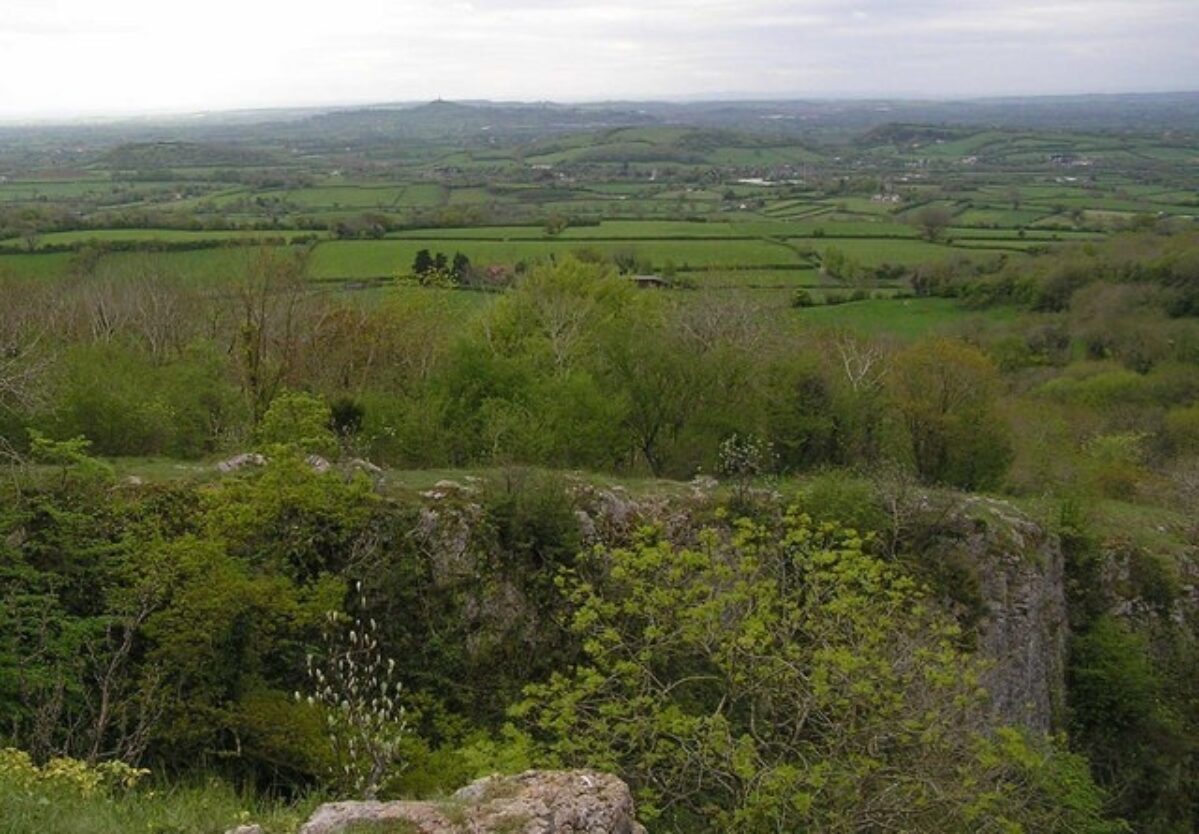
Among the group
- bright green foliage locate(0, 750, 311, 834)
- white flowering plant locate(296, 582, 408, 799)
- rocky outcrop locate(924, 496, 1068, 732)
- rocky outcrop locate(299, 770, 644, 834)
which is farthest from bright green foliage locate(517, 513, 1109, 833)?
rocky outcrop locate(924, 496, 1068, 732)

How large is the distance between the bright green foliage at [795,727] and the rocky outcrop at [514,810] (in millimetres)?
3330

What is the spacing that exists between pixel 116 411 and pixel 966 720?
1994cm

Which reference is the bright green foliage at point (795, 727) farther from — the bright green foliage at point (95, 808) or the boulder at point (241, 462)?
the boulder at point (241, 462)

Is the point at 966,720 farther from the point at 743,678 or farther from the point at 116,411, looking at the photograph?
the point at 116,411

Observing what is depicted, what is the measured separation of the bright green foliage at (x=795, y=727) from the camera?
12352 millimetres

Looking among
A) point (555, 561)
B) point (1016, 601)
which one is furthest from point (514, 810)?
point (1016, 601)

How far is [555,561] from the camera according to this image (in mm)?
19781

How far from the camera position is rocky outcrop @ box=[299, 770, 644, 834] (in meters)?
8.25

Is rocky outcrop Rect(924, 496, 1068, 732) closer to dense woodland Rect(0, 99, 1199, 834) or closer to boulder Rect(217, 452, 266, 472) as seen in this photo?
dense woodland Rect(0, 99, 1199, 834)

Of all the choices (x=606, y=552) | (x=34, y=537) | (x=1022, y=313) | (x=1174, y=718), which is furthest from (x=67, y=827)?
(x=1022, y=313)

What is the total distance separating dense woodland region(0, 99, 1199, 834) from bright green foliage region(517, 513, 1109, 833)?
0.09m

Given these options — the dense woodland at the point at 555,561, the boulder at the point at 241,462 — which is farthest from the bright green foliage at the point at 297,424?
the boulder at the point at 241,462

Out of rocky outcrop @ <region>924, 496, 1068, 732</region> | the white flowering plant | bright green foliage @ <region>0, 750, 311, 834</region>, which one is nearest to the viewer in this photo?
bright green foliage @ <region>0, 750, 311, 834</region>

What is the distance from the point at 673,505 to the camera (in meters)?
22.5
